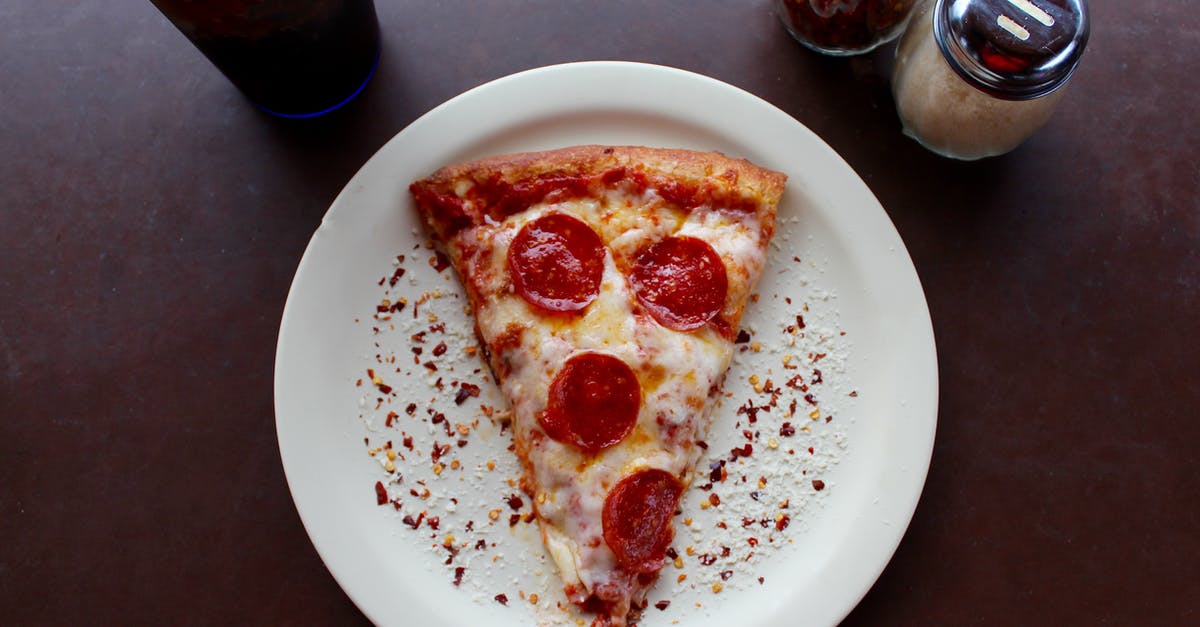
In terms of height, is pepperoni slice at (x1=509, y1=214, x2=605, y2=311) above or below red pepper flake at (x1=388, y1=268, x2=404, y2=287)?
above

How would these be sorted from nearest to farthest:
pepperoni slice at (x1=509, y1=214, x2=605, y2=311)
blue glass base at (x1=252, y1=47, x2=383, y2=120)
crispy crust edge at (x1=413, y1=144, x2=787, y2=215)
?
pepperoni slice at (x1=509, y1=214, x2=605, y2=311)
crispy crust edge at (x1=413, y1=144, x2=787, y2=215)
blue glass base at (x1=252, y1=47, x2=383, y2=120)

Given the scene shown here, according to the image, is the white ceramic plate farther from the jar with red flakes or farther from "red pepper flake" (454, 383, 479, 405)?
the jar with red flakes

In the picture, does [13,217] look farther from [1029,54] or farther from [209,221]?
[1029,54]

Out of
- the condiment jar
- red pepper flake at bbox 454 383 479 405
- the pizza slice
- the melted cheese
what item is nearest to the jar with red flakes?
the condiment jar

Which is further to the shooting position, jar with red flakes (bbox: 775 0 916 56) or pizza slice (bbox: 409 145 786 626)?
jar with red flakes (bbox: 775 0 916 56)

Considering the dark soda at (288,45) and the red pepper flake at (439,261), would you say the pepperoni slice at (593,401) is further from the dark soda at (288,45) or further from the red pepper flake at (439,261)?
the dark soda at (288,45)

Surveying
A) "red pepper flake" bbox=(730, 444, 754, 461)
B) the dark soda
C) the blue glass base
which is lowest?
"red pepper flake" bbox=(730, 444, 754, 461)

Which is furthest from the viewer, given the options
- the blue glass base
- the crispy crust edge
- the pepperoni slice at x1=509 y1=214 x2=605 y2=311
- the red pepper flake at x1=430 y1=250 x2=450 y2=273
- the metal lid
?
the blue glass base
